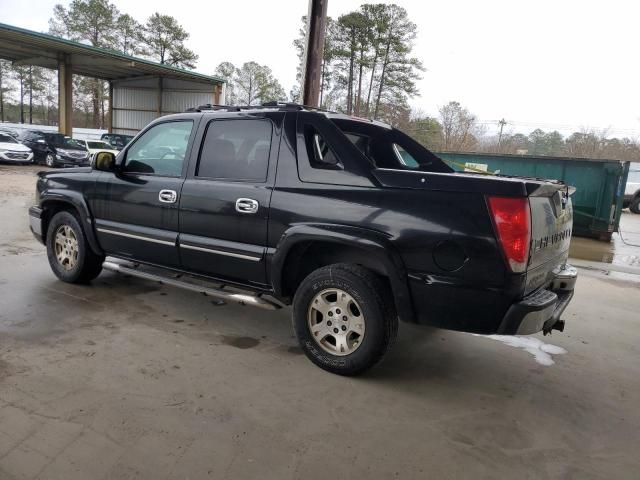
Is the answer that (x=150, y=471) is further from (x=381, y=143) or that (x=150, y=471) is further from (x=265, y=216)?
(x=381, y=143)

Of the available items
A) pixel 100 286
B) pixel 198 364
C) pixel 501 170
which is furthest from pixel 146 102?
pixel 198 364

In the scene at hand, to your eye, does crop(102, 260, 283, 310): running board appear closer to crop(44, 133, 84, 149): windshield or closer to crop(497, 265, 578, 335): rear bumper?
crop(497, 265, 578, 335): rear bumper

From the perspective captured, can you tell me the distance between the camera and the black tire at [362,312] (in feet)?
10.5

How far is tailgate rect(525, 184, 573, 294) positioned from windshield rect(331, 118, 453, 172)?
4.45ft

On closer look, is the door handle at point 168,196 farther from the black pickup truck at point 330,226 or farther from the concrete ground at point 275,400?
the concrete ground at point 275,400

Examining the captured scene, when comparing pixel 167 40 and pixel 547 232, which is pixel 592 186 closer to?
pixel 547 232

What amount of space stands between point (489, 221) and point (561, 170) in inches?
426

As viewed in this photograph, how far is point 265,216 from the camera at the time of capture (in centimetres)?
361

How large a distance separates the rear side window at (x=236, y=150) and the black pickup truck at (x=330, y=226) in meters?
0.01

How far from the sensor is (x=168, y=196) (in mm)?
4152

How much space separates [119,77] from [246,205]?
34.2 meters

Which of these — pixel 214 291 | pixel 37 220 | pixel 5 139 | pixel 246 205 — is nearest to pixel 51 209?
pixel 37 220

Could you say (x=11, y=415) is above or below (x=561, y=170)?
below

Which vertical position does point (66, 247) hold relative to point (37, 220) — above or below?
below
